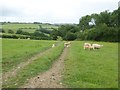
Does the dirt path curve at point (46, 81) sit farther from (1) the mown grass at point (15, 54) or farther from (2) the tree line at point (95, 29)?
(2) the tree line at point (95, 29)

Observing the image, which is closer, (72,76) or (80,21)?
(72,76)

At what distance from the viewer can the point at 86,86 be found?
13.1 m

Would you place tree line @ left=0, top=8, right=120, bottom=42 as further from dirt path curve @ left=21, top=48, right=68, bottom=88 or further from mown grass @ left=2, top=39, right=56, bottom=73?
dirt path curve @ left=21, top=48, right=68, bottom=88

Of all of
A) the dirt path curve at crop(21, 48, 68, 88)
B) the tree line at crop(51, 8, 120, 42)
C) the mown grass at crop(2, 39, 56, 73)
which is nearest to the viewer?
the dirt path curve at crop(21, 48, 68, 88)

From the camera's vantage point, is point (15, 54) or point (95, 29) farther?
point (95, 29)

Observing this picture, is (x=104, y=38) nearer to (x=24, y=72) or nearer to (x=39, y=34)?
(x=39, y=34)

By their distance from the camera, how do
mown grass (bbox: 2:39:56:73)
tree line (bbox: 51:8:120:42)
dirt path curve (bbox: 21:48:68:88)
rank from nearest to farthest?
dirt path curve (bbox: 21:48:68:88)
mown grass (bbox: 2:39:56:73)
tree line (bbox: 51:8:120:42)

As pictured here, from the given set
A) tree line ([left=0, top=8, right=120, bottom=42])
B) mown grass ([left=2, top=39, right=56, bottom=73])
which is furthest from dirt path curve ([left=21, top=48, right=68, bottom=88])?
tree line ([left=0, top=8, right=120, bottom=42])

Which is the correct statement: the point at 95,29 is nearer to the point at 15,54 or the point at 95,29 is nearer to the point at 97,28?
the point at 97,28

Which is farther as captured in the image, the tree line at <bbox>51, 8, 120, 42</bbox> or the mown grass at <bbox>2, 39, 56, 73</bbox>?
the tree line at <bbox>51, 8, 120, 42</bbox>

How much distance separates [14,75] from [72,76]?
10.1ft

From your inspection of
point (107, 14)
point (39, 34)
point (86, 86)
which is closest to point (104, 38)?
point (107, 14)

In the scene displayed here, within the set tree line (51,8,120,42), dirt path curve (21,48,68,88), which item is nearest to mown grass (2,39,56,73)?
dirt path curve (21,48,68,88)

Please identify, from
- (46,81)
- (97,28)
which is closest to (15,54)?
(46,81)
